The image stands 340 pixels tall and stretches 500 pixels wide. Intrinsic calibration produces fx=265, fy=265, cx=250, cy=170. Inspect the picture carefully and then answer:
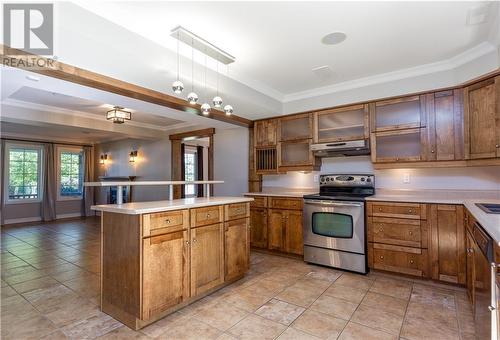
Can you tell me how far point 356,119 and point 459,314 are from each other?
8.04ft

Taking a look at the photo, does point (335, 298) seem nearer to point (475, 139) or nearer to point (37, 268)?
point (475, 139)

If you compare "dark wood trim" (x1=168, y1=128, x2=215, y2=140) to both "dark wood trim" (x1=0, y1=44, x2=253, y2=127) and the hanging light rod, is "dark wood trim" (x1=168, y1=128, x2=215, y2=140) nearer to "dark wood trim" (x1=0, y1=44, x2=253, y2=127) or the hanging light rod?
"dark wood trim" (x1=0, y1=44, x2=253, y2=127)

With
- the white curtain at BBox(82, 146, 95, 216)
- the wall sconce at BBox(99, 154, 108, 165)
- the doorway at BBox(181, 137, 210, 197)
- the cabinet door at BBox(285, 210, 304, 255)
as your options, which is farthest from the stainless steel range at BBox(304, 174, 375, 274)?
the white curtain at BBox(82, 146, 95, 216)

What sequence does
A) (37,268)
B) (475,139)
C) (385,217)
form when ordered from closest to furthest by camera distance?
1. (475,139)
2. (385,217)
3. (37,268)

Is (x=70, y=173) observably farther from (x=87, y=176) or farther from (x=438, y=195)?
(x=438, y=195)

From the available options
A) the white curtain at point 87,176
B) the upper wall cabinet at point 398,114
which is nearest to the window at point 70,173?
the white curtain at point 87,176


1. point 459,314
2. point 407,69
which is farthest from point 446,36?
point 459,314

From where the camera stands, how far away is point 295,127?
14.1 ft

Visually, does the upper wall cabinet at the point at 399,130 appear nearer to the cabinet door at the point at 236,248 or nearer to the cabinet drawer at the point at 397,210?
the cabinet drawer at the point at 397,210

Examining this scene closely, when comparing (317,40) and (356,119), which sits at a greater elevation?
(317,40)

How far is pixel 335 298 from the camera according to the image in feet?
8.79

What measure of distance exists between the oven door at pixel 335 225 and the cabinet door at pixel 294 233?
0.42 feet

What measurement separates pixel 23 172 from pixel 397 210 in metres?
9.11

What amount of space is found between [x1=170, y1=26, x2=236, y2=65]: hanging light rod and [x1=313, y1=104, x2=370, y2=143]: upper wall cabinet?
1877 millimetres
